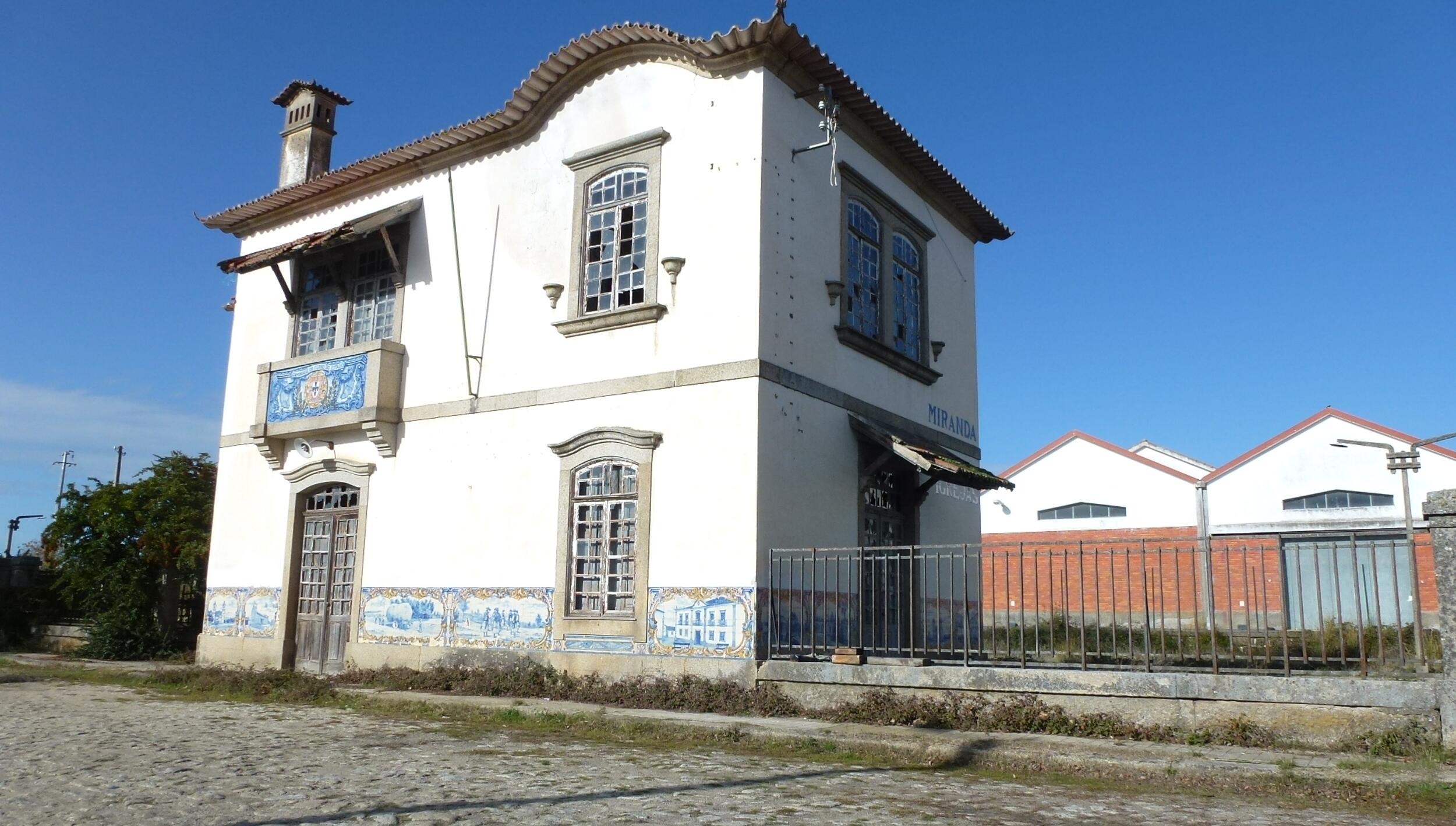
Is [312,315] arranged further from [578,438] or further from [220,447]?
[578,438]

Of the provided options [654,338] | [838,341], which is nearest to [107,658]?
[654,338]

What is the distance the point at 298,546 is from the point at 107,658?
437cm

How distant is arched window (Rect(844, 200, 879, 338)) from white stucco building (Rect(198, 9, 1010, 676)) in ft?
0.16

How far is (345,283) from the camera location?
51.1ft

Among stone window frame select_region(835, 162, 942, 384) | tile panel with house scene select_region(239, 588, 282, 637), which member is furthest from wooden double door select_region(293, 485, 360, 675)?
stone window frame select_region(835, 162, 942, 384)

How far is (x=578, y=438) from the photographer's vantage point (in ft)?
40.4

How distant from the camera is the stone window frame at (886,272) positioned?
504 inches

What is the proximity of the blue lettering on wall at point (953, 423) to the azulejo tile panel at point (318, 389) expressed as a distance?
7.46 m

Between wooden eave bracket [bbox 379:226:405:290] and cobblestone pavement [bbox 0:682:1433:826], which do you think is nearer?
cobblestone pavement [bbox 0:682:1433:826]

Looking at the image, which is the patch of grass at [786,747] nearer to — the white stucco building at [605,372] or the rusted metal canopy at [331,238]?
the white stucco building at [605,372]

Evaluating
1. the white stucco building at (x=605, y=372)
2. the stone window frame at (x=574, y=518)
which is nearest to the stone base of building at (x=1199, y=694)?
the white stucco building at (x=605, y=372)

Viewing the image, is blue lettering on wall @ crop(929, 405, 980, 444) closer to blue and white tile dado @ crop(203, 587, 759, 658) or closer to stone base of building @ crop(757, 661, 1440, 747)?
blue and white tile dado @ crop(203, 587, 759, 658)

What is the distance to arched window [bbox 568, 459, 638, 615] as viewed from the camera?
11812 mm

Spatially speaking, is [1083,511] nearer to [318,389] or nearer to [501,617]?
[501,617]
